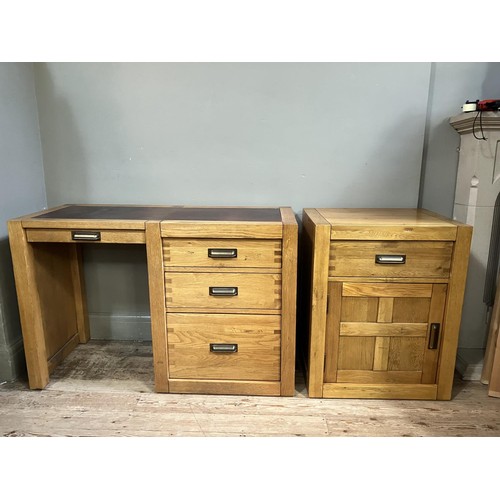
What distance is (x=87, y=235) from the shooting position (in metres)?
1.63

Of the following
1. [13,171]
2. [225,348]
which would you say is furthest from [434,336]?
[13,171]

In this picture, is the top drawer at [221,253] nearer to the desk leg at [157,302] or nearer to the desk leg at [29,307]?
the desk leg at [157,302]

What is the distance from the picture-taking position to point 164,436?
1.50m

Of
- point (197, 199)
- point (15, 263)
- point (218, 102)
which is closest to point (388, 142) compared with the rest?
point (218, 102)

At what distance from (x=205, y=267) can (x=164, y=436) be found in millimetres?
664

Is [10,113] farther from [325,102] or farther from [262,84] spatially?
[325,102]

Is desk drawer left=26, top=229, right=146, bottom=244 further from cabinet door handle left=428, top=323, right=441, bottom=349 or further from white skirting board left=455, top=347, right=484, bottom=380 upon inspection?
white skirting board left=455, top=347, right=484, bottom=380

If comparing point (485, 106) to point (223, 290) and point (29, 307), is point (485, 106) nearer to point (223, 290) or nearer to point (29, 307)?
point (223, 290)

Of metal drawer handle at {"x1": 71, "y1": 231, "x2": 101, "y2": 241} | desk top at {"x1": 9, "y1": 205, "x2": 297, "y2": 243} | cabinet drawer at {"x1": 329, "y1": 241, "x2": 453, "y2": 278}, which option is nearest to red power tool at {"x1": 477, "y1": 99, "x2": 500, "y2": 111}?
cabinet drawer at {"x1": 329, "y1": 241, "x2": 453, "y2": 278}

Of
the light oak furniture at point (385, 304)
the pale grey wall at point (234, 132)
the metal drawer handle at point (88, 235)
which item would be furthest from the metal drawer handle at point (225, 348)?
the pale grey wall at point (234, 132)

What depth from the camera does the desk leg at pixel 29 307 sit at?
5.43 feet

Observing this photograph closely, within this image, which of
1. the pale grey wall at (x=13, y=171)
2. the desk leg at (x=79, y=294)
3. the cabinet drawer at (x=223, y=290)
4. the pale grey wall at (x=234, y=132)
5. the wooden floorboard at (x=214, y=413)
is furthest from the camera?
the desk leg at (x=79, y=294)

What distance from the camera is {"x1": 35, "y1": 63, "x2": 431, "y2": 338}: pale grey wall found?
6.42 feet

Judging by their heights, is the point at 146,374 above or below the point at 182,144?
below
